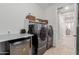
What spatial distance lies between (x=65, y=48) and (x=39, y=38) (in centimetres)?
33

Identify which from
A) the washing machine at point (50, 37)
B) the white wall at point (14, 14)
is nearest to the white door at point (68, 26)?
the washing machine at point (50, 37)

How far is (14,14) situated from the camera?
1.46 meters

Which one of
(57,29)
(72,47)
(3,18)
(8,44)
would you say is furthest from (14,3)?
(72,47)

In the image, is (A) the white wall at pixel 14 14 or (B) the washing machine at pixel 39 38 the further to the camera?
(B) the washing machine at pixel 39 38

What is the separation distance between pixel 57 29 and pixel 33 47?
366 mm

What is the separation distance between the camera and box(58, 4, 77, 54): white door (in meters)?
1.50

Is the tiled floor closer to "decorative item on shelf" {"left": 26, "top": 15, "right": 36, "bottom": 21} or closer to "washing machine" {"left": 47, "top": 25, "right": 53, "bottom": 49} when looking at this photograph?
"washing machine" {"left": 47, "top": 25, "right": 53, "bottom": 49}

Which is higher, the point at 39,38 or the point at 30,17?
the point at 30,17

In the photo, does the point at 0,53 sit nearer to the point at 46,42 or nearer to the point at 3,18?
the point at 3,18

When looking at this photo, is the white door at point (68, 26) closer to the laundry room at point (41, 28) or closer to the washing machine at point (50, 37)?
the laundry room at point (41, 28)

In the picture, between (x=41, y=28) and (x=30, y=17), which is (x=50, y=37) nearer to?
(x=41, y=28)

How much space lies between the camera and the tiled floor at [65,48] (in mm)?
1490

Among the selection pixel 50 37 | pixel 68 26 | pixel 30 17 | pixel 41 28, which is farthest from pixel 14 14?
pixel 68 26

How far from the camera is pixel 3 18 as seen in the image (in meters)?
1.41
